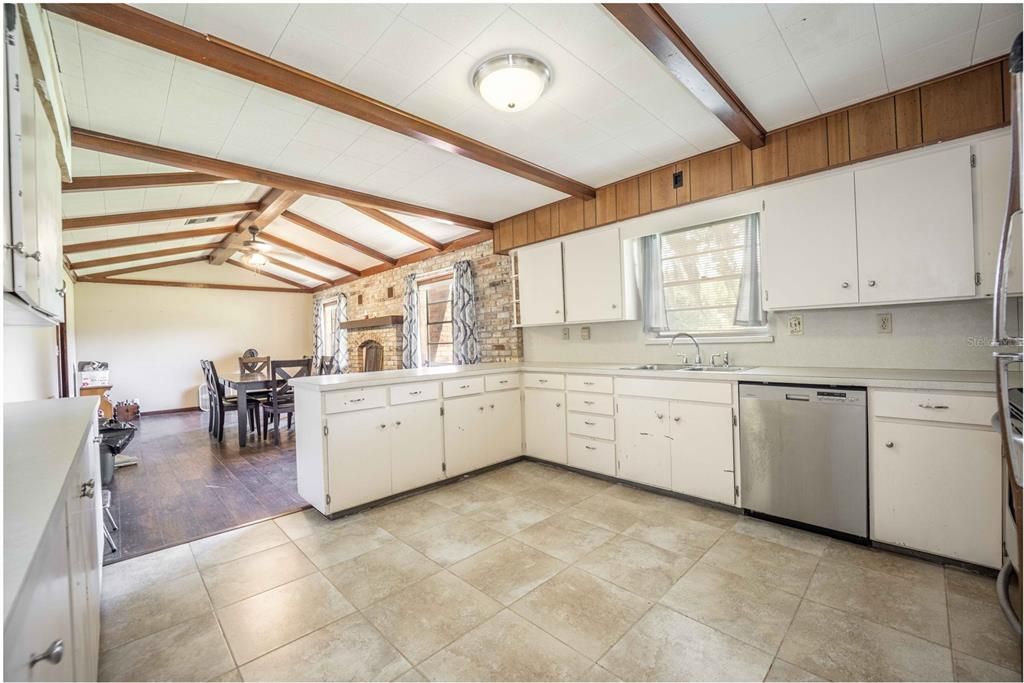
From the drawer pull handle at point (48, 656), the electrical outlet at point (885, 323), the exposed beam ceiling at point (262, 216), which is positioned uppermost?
the exposed beam ceiling at point (262, 216)

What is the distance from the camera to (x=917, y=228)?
236cm

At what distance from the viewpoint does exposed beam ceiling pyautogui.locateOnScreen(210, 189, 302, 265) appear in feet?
15.2

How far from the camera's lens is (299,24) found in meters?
1.83

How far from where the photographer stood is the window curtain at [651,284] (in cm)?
370

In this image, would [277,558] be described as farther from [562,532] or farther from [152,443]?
[152,443]

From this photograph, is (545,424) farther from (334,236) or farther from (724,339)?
(334,236)

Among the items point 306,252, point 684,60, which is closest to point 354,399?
point 684,60

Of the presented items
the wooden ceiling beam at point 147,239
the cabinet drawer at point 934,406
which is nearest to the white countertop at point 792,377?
the cabinet drawer at point 934,406

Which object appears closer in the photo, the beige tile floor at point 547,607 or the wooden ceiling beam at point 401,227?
the beige tile floor at point 547,607

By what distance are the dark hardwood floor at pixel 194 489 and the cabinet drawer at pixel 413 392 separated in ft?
3.31

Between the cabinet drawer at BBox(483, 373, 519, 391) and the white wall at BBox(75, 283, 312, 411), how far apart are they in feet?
23.6

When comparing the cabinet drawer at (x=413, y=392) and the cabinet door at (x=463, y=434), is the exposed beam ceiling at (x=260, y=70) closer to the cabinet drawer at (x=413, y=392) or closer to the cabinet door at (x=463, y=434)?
the cabinet drawer at (x=413, y=392)

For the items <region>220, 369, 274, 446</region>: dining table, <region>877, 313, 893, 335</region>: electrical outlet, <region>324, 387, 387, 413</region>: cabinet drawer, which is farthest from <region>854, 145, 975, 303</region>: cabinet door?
<region>220, 369, 274, 446</region>: dining table

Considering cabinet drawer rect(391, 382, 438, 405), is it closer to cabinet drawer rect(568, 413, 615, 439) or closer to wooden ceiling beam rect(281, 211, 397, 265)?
cabinet drawer rect(568, 413, 615, 439)
